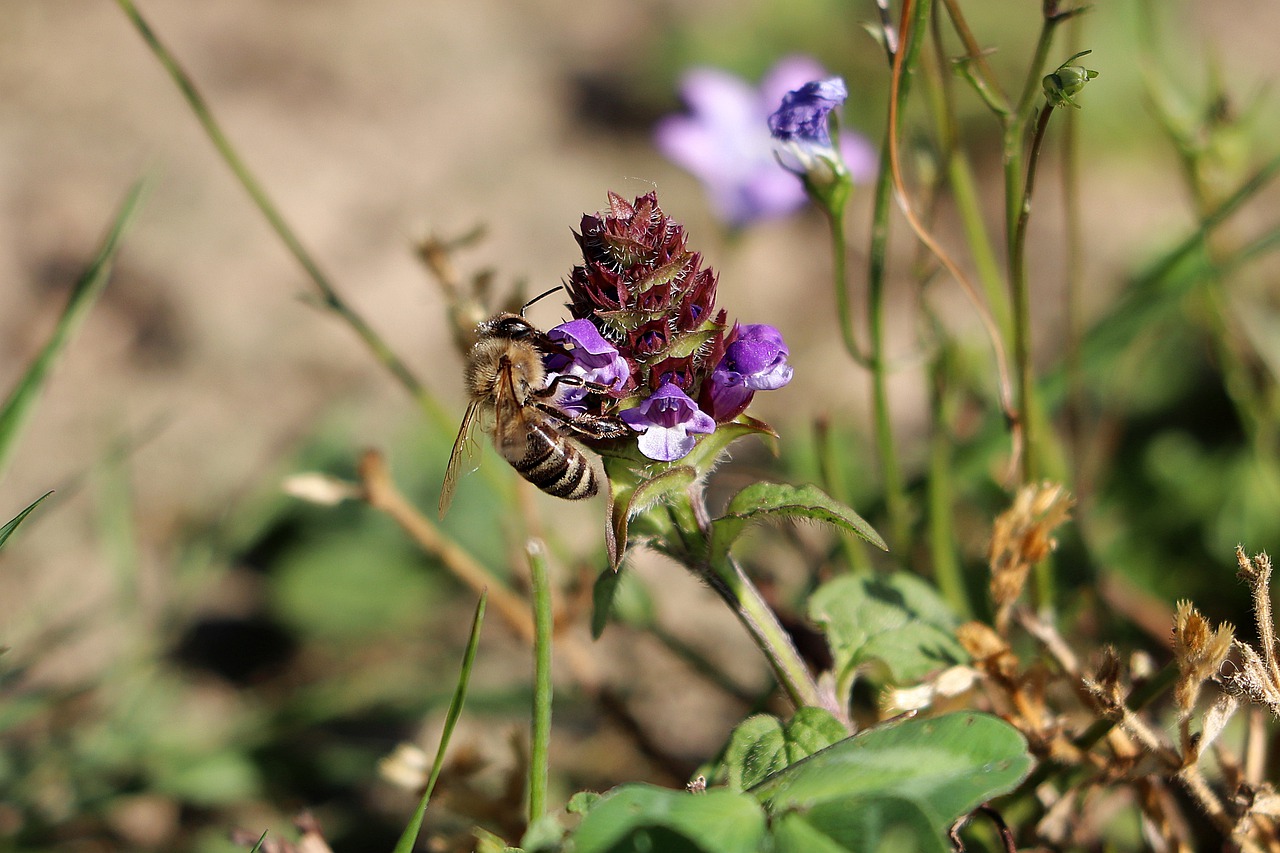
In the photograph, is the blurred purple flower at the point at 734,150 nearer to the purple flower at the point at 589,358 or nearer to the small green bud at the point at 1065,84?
the small green bud at the point at 1065,84

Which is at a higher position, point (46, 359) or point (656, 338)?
point (46, 359)

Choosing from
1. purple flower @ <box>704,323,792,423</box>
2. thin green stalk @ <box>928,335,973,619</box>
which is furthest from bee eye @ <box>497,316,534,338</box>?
thin green stalk @ <box>928,335,973,619</box>

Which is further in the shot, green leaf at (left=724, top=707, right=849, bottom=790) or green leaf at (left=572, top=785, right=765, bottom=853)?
green leaf at (left=724, top=707, right=849, bottom=790)

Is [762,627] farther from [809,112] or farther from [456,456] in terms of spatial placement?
[809,112]

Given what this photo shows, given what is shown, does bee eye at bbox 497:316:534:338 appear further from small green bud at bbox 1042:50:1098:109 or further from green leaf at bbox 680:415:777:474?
small green bud at bbox 1042:50:1098:109

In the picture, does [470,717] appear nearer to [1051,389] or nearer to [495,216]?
[1051,389]

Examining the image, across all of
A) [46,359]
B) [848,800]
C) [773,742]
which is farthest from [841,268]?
[46,359]
